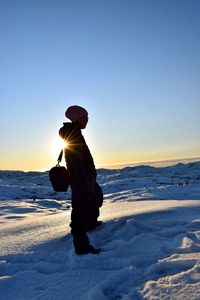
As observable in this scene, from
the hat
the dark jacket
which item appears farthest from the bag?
the hat

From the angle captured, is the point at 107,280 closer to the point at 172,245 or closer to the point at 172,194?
the point at 172,245

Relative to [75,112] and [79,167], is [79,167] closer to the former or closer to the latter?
[79,167]

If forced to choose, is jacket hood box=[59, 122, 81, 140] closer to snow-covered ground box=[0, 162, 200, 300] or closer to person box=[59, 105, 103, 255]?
person box=[59, 105, 103, 255]

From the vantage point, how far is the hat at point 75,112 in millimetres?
4473

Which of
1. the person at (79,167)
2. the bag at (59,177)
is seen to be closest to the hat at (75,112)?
the person at (79,167)

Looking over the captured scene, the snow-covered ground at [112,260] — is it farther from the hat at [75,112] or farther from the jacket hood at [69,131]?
the hat at [75,112]

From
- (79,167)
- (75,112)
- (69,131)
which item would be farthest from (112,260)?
(75,112)

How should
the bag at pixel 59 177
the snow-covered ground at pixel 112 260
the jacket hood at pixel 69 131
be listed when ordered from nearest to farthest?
the snow-covered ground at pixel 112 260 → the bag at pixel 59 177 → the jacket hood at pixel 69 131

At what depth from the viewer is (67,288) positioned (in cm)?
298

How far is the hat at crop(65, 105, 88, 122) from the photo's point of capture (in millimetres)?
4473

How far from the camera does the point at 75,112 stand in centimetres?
448

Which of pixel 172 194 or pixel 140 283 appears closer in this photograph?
pixel 140 283

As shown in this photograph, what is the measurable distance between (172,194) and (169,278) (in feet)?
24.7

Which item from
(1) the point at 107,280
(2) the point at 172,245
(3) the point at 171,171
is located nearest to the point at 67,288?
(1) the point at 107,280
